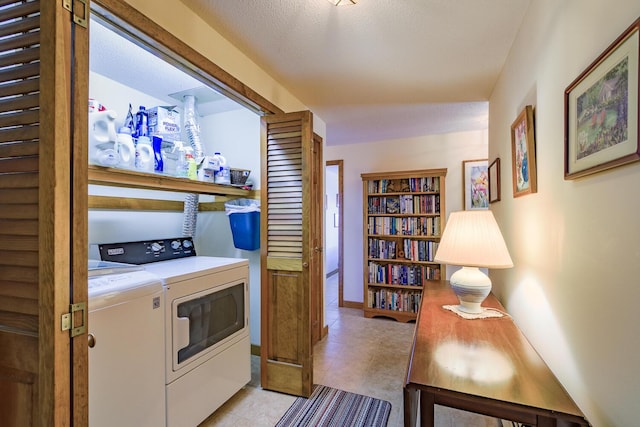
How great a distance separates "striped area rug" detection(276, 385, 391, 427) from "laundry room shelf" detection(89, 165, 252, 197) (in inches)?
62.5

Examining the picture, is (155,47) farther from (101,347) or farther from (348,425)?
(348,425)

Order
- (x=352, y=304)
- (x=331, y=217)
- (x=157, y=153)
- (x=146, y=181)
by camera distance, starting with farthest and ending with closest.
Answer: (x=331, y=217) < (x=352, y=304) < (x=157, y=153) < (x=146, y=181)

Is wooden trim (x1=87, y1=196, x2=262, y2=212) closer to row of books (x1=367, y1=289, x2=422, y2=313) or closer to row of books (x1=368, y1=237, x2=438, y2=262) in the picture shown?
row of books (x1=368, y1=237, x2=438, y2=262)

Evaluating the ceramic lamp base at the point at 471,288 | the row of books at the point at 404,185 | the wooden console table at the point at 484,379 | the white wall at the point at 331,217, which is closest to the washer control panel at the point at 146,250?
the wooden console table at the point at 484,379

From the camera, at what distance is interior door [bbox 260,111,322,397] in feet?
6.70

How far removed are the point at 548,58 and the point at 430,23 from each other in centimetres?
66

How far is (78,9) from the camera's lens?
34.2 inches

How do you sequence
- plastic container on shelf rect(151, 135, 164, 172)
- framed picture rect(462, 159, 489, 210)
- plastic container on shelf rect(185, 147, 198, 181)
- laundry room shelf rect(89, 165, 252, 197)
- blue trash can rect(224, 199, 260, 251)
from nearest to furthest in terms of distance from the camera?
laundry room shelf rect(89, 165, 252, 197), plastic container on shelf rect(151, 135, 164, 172), plastic container on shelf rect(185, 147, 198, 181), blue trash can rect(224, 199, 260, 251), framed picture rect(462, 159, 489, 210)

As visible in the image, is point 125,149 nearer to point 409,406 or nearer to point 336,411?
point 409,406

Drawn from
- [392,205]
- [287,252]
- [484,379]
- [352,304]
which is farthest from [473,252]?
[352,304]

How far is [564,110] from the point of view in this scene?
100 cm

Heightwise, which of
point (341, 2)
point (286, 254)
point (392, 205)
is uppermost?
point (341, 2)

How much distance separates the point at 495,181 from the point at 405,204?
1.53 m

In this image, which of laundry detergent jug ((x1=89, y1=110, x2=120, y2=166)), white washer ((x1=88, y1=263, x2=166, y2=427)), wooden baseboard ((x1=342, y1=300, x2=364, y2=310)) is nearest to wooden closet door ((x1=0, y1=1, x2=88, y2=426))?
white washer ((x1=88, y1=263, x2=166, y2=427))
